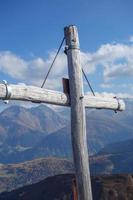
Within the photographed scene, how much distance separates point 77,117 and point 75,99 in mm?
343

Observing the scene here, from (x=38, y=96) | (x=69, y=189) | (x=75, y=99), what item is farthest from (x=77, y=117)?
(x=69, y=189)

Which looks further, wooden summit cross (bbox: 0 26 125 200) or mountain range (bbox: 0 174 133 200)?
mountain range (bbox: 0 174 133 200)

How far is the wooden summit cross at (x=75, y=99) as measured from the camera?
6.92 m

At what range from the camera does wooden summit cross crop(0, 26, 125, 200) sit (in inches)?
273

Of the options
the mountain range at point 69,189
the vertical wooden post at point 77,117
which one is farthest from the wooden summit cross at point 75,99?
the mountain range at point 69,189

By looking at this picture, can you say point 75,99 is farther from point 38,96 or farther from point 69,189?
point 69,189

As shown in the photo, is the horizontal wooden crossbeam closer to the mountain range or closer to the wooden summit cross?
the wooden summit cross

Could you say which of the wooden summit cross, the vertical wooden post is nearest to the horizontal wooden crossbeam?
the wooden summit cross

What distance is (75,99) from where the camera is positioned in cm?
734

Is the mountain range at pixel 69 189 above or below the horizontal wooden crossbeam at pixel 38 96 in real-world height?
above

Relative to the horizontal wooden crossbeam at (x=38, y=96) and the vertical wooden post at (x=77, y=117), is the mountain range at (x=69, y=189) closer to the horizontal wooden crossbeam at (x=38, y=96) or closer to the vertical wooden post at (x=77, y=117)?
the horizontal wooden crossbeam at (x=38, y=96)

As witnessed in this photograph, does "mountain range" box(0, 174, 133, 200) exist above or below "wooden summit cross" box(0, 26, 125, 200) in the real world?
above

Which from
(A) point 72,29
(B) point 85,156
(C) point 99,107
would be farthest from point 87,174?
(A) point 72,29

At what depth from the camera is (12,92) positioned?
6641 millimetres
